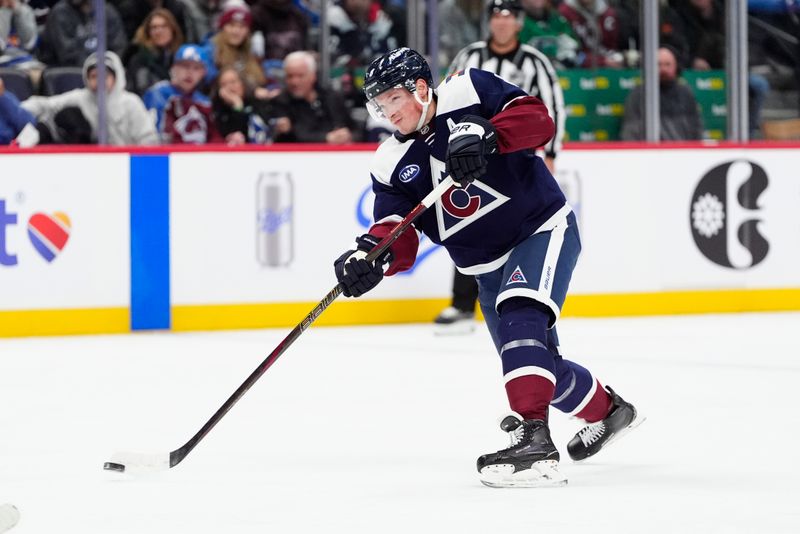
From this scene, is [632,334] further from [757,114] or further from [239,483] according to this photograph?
[239,483]

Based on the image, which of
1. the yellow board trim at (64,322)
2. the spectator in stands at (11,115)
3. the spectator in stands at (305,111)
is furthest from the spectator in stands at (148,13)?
the yellow board trim at (64,322)

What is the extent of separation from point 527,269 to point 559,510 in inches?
22.3

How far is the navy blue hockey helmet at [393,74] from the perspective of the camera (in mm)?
2816

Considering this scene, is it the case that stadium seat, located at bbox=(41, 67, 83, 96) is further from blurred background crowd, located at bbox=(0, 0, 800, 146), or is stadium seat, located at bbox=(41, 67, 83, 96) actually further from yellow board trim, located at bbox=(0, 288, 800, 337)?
yellow board trim, located at bbox=(0, 288, 800, 337)

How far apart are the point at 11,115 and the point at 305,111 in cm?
133

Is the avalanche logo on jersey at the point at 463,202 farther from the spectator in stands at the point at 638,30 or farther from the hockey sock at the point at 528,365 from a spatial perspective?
the spectator in stands at the point at 638,30

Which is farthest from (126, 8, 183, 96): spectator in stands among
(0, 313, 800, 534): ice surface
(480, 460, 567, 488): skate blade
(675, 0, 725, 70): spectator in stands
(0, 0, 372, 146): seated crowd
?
(480, 460, 567, 488): skate blade

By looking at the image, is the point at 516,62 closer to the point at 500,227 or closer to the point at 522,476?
the point at 500,227

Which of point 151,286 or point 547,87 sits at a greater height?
point 547,87

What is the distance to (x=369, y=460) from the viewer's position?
3.10m

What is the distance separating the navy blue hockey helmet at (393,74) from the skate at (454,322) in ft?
9.37

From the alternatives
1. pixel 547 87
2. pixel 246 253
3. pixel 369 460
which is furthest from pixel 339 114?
pixel 369 460

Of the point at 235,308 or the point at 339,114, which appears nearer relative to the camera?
the point at 235,308

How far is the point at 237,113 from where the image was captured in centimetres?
632
